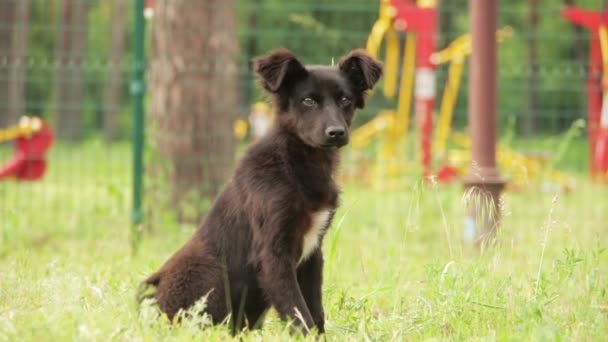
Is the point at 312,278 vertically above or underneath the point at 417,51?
underneath

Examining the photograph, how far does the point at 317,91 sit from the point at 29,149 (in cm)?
705

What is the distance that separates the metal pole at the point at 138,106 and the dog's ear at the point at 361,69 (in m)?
2.48

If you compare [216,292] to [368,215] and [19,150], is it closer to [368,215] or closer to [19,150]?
[368,215]

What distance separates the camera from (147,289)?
324cm

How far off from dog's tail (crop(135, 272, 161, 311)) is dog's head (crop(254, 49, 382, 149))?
0.85m

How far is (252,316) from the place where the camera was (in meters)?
3.42

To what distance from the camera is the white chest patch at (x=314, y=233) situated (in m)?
3.32

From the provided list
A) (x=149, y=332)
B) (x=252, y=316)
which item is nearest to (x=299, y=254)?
(x=252, y=316)

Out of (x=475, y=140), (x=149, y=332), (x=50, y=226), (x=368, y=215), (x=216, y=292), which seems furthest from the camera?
(x=368, y=215)

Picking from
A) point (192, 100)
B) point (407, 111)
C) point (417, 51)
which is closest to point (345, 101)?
point (192, 100)

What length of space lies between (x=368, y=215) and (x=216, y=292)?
448 centimetres

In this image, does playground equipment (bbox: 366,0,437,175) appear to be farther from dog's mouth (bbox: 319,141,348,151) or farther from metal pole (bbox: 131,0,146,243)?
dog's mouth (bbox: 319,141,348,151)

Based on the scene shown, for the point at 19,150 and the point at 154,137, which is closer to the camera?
the point at 154,137

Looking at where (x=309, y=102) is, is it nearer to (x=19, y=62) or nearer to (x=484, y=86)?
(x=484, y=86)
